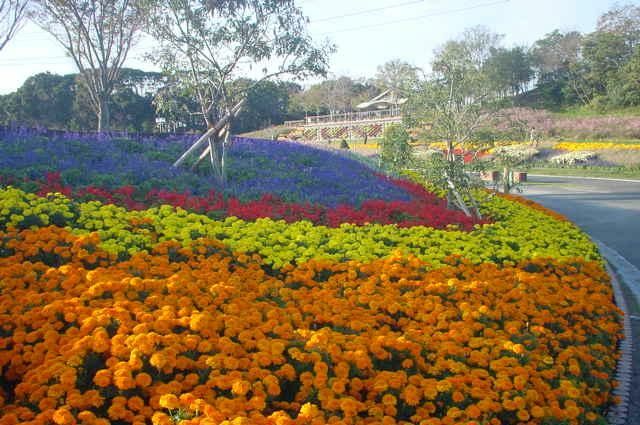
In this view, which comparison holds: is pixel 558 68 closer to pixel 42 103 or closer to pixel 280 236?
pixel 42 103

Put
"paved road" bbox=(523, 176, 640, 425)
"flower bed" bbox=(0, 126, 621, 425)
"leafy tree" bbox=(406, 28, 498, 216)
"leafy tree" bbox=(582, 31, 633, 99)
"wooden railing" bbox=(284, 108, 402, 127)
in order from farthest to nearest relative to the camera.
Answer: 1. "leafy tree" bbox=(582, 31, 633, 99)
2. "wooden railing" bbox=(284, 108, 402, 127)
3. "leafy tree" bbox=(406, 28, 498, 216)
4. "paved road" bbox=(523, 176, 640, 425)
5. "flower bed" bbox=(0, 126, 621, 425)

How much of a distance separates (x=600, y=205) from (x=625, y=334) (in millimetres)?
10710

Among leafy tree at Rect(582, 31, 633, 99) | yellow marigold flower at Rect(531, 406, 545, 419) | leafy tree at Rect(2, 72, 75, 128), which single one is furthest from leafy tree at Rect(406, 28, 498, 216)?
leafy tree at Rect(582, 31, 633, 99)

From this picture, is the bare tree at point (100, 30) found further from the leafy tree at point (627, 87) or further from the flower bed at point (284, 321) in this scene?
the leafy tree at point (627, 87)

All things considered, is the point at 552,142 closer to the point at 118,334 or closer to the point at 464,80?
the point at 464,80

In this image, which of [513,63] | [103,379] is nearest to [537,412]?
[103,379]

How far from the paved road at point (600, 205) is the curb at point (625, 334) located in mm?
268

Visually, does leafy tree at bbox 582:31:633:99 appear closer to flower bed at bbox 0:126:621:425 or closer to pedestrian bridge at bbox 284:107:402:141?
pedestrian bridge at bbox 284:107:402:141

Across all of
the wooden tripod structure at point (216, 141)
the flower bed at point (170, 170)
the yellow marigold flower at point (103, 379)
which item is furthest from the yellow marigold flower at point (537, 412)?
the wooden tripod structure at point (216, 141)

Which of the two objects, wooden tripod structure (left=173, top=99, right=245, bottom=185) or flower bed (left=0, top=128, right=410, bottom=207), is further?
wooden tripod structure (left=173, top=99, right=245, bottom=185)

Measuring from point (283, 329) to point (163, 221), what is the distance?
3.23m

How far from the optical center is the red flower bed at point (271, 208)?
7918mm

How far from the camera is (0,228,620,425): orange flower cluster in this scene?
2.89 meters

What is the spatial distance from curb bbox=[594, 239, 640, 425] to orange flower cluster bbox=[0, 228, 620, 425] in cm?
12
